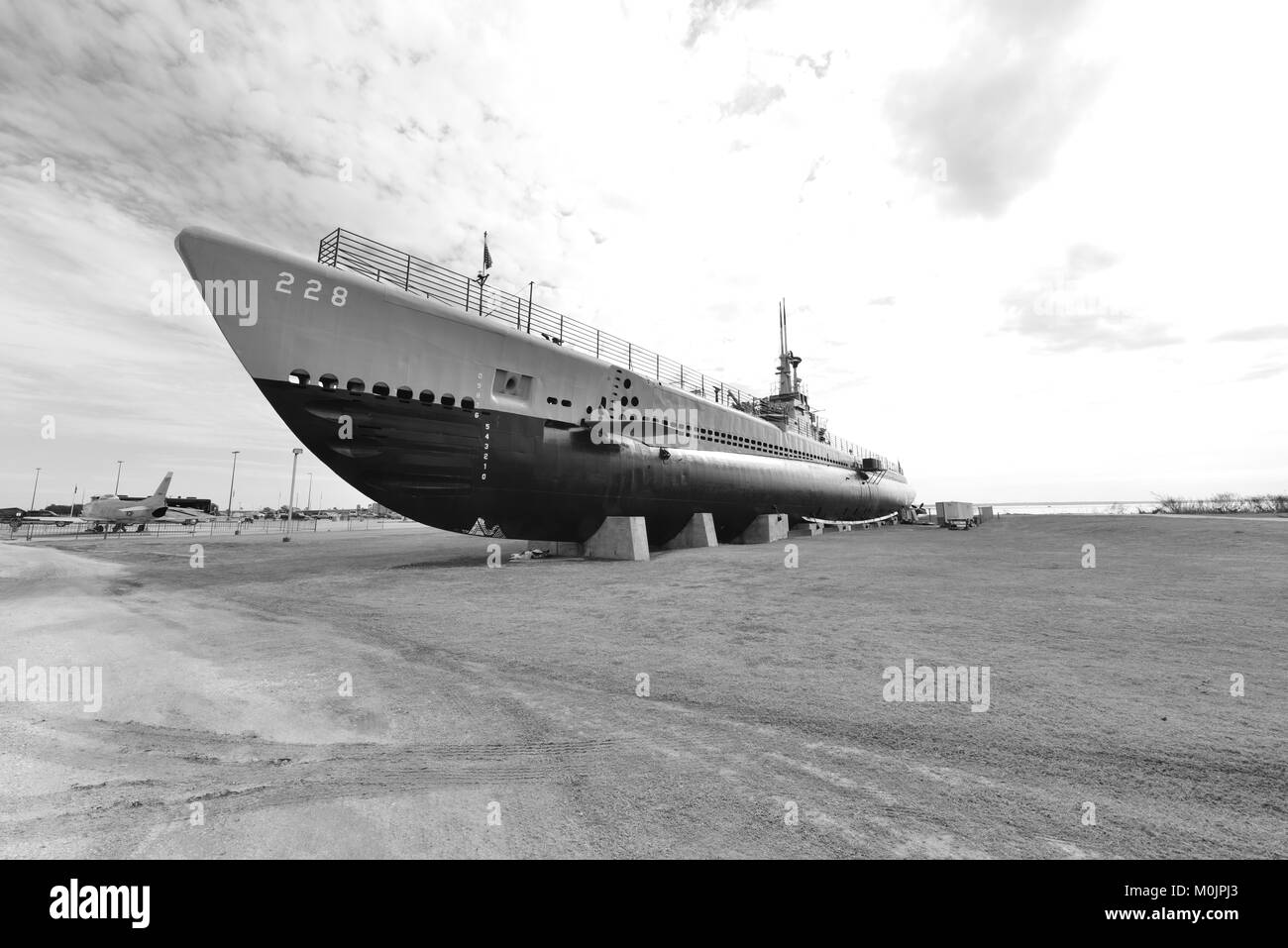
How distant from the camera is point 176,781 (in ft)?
9.92

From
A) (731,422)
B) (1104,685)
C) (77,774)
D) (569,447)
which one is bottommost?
(77,774)

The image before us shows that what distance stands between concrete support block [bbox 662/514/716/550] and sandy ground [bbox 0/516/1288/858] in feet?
36.6

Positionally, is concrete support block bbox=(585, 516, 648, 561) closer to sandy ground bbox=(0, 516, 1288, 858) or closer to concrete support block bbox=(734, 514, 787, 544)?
sandy ground bbox=(0, 516, 1288, 858)

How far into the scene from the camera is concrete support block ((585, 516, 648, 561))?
626 inches

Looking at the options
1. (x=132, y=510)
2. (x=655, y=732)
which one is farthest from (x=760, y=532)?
(x=132, y=510)

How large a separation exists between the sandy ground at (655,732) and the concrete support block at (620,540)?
7275mm

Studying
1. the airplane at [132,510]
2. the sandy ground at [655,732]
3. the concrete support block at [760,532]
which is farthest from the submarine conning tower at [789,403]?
the airplane at [132,510]

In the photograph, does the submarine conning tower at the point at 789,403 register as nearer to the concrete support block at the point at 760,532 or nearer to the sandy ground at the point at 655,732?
the concrete support block at the point at 760,532

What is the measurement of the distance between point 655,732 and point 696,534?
1614 centimetres

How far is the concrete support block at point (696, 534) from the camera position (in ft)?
64.4

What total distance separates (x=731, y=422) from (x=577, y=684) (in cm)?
1831
